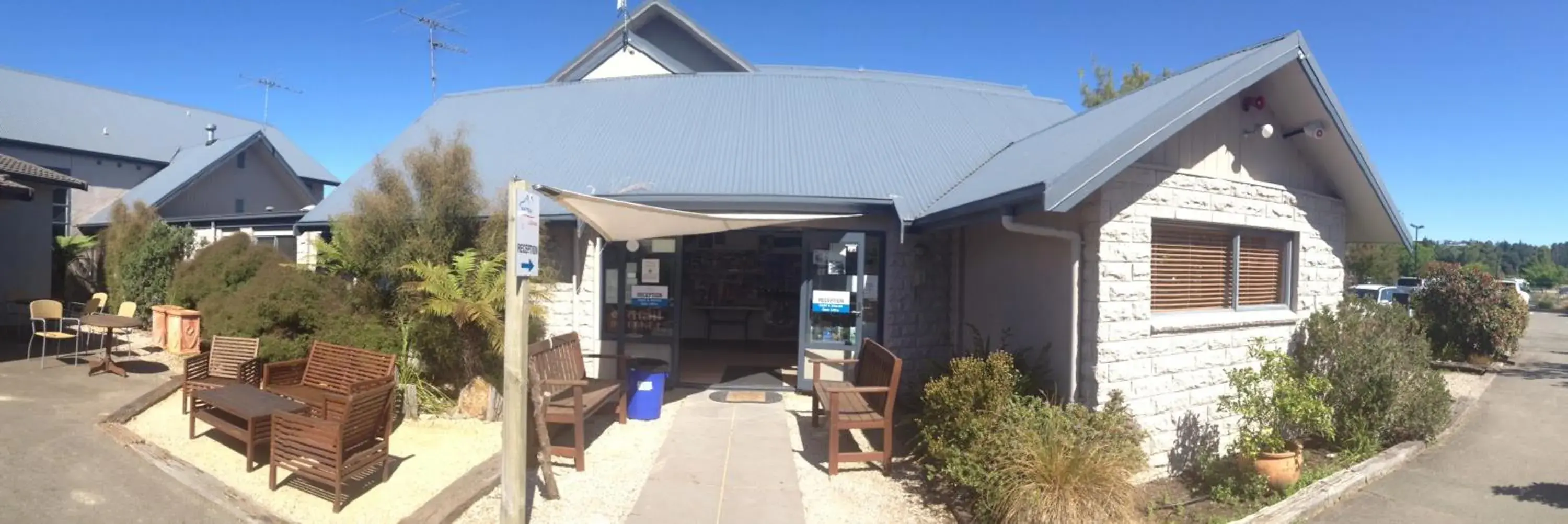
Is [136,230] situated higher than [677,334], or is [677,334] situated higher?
[136,230]

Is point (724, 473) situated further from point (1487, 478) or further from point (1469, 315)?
point (1469, 315)

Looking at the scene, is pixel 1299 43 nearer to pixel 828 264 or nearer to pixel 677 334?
pixel 828 264

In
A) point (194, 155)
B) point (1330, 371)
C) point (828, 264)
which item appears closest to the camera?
point (1330, 371)

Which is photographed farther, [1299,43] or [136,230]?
[136,230]

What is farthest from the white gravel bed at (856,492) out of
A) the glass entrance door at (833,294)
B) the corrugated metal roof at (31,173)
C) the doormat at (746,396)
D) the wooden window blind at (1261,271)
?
the corrugated metal roof at (31,173)

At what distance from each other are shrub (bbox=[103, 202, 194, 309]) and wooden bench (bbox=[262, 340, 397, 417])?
8053mm

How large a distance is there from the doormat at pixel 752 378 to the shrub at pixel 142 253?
10.1m

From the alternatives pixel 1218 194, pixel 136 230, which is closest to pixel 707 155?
pixel 1218 194

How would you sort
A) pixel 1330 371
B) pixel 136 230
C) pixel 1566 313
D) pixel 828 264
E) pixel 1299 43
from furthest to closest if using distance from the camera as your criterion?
pixel 1566 313, pixel 136 230, pixel 828 264, pixel 1330 371, pixel 1299 43

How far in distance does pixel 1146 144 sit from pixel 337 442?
6.08 metres

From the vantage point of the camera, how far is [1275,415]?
597 cm

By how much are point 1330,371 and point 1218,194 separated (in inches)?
82.8

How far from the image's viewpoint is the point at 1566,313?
33.5m

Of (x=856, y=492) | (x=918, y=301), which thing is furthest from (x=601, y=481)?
(x=918, y=301)
